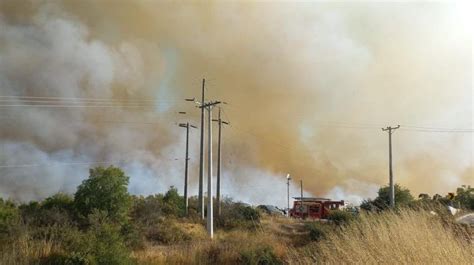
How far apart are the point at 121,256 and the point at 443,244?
8858 mm

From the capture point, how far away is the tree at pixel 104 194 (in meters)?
31.3

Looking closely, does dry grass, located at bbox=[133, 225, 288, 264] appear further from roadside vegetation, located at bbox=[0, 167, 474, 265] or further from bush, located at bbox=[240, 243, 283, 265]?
bush, located at bbox=[240, 243, 283, 265]

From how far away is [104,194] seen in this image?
3206 cm

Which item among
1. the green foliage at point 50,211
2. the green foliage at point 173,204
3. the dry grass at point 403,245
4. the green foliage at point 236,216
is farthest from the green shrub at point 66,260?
the green foliage at point 173,204

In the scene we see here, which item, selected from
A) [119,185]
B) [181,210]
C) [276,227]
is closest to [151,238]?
[119,185]

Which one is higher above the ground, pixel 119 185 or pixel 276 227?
pixel 119 185

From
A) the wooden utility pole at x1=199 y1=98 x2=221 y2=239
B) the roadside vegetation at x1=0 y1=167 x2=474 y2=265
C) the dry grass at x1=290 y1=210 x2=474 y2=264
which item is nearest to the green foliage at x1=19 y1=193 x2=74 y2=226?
the roadside vegetation at x1=0 y1=167 x2=474 y2=265

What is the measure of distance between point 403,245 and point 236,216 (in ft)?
113

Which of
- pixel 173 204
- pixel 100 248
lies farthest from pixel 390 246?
pixel 173 204

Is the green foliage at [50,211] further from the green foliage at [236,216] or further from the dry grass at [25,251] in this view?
the green foliage at [236,216]

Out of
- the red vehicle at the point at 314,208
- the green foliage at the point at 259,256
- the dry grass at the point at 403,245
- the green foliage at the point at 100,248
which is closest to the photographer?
the dry grass at the point at 403,245

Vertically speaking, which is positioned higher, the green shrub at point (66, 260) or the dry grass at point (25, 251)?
the dry grass at point (25, 251)

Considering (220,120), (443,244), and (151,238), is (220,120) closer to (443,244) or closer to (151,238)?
(151,238)

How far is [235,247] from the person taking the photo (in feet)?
62.9
